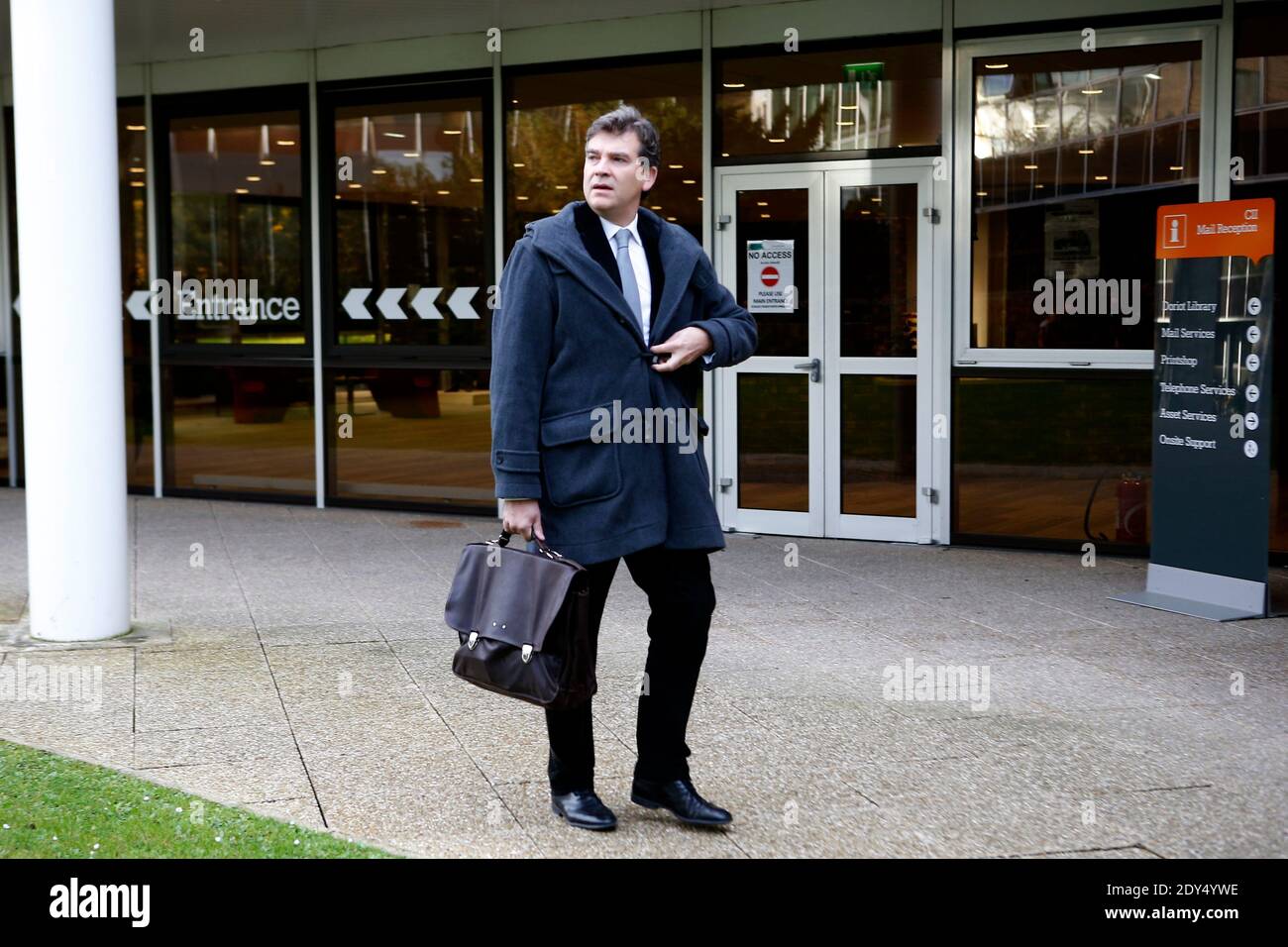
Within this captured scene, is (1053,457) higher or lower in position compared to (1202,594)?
higher

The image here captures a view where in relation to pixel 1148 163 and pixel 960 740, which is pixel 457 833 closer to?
pixel 960 740

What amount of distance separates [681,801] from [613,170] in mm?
1764

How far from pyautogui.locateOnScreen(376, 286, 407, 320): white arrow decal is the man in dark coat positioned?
288 inches

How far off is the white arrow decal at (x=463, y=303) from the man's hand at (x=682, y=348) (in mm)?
7098

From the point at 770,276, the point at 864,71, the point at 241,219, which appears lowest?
the point at 770,276

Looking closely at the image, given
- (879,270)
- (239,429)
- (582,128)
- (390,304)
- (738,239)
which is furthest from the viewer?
(239,429)

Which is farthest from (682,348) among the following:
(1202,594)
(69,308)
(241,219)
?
(241,219)

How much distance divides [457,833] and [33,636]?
3.39 metres

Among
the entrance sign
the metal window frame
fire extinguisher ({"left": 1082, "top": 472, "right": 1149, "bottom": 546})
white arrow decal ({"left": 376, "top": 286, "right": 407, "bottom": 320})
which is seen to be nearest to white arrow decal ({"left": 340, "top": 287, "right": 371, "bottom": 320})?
white arrow decal ({"left": 376, "top": 286, "right": 407, "bottom": 320})

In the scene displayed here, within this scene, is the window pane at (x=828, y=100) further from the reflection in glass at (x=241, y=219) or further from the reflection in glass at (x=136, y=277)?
the reflection in glass at (x=136, y=277)

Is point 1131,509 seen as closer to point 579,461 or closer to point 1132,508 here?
point 1132,508

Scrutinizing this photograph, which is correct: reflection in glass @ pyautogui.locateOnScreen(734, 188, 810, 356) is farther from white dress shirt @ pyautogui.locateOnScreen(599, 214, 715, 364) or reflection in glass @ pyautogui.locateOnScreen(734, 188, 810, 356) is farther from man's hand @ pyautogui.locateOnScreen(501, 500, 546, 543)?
man's hand @ pyautogui.locateOnScreen(501, 500, 546, 543)

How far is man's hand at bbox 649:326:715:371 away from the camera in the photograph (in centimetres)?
412

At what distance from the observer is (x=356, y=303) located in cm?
1156
